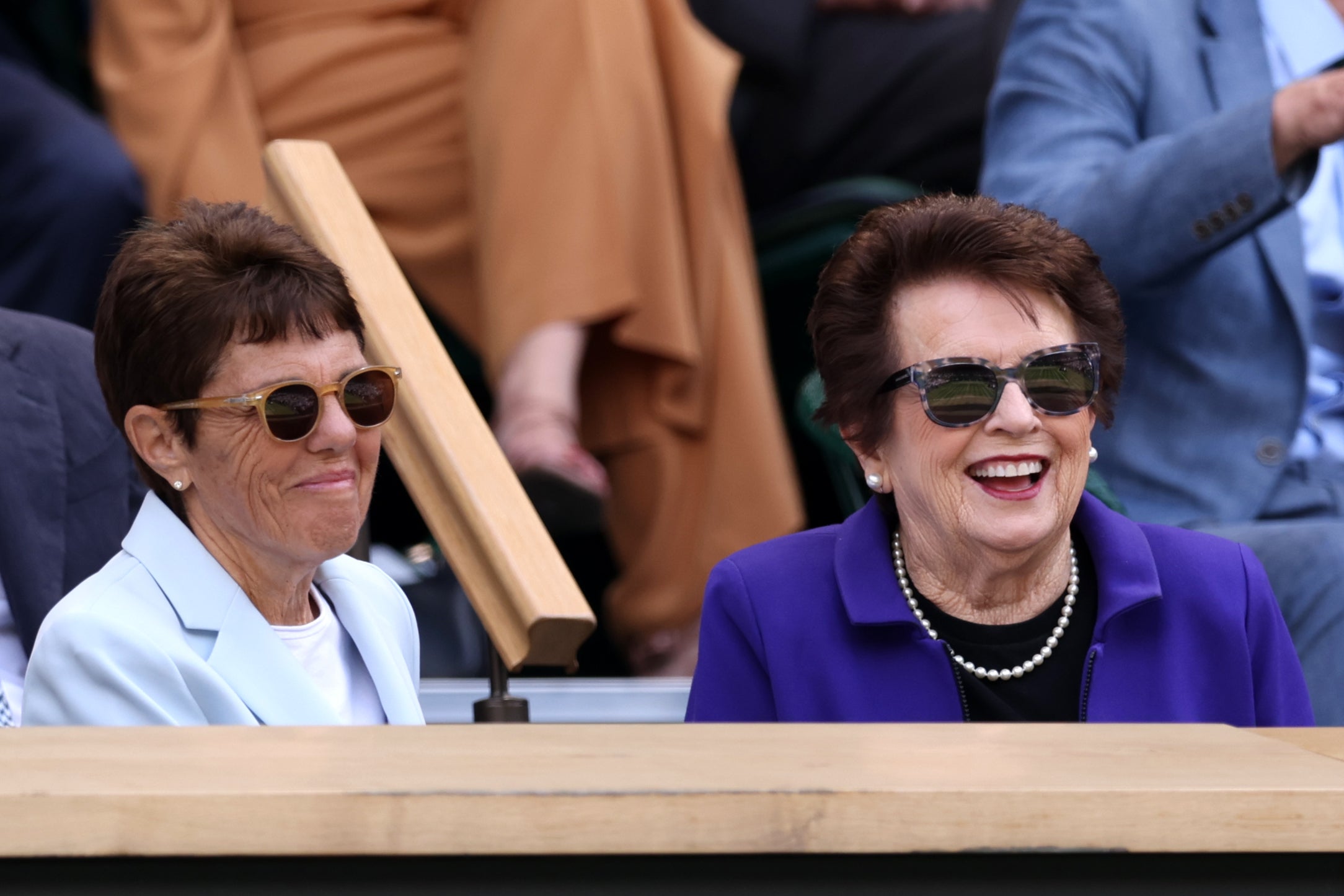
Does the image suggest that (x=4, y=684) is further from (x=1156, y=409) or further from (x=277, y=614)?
(x=1156, y=409)

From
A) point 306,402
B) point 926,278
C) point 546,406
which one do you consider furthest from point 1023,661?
point 546,406

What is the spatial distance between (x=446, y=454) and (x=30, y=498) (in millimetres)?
652

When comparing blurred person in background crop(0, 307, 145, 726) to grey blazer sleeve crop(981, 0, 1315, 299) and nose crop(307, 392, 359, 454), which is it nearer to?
nose crop(307, 392, 359, 454)

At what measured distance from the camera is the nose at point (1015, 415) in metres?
1.72

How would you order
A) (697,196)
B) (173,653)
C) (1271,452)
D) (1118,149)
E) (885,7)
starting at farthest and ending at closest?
1. (885,7)
2. (697,196)
3. (1118,149)
4. (1271,452)
5. (173,653)

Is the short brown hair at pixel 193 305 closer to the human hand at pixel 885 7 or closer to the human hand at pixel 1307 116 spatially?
the human hand at pixel 1307 116

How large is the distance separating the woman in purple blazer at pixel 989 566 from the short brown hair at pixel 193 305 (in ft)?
1.83

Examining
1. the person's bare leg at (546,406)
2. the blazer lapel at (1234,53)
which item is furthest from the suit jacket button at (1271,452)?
the person's bare leg at (546,406)

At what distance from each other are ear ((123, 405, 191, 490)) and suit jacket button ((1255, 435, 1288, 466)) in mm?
1550

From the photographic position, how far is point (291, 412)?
61.7 inches

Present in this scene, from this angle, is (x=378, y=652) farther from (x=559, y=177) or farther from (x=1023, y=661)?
(x=559, y=177)

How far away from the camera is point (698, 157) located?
2.94 meters

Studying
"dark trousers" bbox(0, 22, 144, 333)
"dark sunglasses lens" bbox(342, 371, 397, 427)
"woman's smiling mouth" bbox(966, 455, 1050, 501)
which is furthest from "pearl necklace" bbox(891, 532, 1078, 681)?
"dark trousers" bbox(0, 22, 144, 333)

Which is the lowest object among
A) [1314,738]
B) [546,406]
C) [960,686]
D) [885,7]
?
[546,406]
